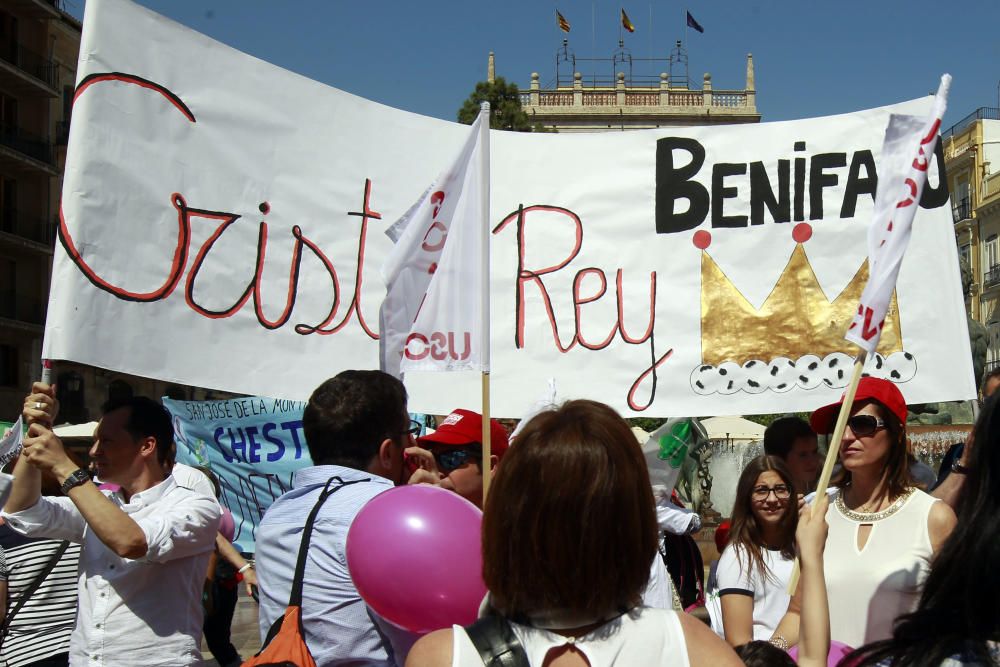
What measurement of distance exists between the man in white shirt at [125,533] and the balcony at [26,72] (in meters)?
Answer: 38.7

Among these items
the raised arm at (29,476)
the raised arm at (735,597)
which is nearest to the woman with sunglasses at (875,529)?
the raised arm at (735,597)

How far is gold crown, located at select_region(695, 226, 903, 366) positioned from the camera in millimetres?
5254

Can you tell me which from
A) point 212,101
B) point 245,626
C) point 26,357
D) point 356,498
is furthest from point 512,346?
point 26,357

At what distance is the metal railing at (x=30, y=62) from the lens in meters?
38.9

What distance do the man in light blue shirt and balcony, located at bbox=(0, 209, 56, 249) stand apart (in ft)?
128

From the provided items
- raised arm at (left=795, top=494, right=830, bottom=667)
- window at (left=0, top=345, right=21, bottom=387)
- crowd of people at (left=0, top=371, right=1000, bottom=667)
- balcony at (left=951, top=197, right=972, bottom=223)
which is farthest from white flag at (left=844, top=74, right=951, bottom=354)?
balcony at (left=951, top=197, right=972, bottom=223)

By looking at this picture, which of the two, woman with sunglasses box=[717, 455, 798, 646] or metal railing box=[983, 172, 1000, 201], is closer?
woman with sunglasses box=[717, 455, 798, 646]

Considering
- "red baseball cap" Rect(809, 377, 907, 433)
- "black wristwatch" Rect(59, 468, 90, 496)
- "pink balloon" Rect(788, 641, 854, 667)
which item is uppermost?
"red baseball cap" Rect(809, 377, 907, 433)

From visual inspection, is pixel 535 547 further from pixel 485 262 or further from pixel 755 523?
pixel 755 523

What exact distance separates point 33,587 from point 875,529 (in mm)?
2945

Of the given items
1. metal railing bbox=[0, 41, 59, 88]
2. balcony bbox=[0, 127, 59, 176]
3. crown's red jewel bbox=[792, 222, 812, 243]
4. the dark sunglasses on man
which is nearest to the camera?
the dark sunglasses on man

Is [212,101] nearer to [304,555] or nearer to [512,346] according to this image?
[512,346]

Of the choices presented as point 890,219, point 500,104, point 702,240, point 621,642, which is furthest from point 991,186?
point 621,642

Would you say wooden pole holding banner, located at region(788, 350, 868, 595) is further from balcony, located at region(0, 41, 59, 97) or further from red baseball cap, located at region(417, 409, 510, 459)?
balcony, located at region(0, 41, 59, 97)
